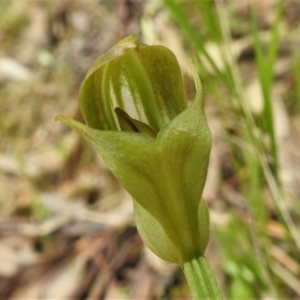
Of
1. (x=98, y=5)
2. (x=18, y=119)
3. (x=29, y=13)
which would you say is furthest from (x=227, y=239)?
(x=29, y=13)

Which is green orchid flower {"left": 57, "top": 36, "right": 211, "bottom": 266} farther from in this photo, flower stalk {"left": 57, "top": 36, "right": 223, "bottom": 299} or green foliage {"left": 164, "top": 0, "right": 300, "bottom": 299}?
green foliage {"left": 164, "top": 0, "right": 300, "bottom": 299}

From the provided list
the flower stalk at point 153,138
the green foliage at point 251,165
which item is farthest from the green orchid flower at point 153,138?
the green foliage at point 251,165

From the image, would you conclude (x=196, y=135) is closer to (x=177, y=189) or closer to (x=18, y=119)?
(x=177, y=189)

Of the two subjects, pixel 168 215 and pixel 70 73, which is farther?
pixel 70 73

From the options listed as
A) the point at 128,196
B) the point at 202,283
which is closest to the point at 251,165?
the point at 128,196

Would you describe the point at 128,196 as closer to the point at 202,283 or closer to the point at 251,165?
the point at 251,165

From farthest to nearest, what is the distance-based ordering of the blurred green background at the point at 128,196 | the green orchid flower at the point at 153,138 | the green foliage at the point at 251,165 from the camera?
the blurred green background at the point at 128,196 → the green foliage at the point at 251,165 → the green orchid flower at the point at 153,138

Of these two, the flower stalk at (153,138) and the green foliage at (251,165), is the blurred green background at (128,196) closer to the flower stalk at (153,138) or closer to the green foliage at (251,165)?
the green foliage at (251,165)
